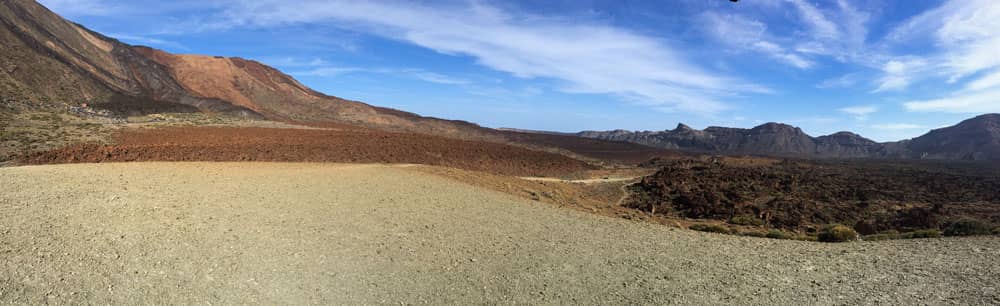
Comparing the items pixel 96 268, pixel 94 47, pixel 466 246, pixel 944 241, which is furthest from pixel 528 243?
pixel 94 47

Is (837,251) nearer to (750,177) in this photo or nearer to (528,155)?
(528,155)

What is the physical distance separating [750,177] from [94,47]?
73426 mm

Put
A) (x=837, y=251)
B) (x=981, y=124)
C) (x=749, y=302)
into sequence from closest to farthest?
(x=749, y=302), (x=837, y=251), (x=981, y=124)

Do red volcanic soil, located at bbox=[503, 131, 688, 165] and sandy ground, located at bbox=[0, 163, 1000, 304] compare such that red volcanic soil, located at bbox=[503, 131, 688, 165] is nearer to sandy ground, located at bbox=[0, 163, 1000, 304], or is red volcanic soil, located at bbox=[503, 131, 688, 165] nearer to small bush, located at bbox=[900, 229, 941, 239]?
small bush, located at bbox=[900, 229, 941, 239]

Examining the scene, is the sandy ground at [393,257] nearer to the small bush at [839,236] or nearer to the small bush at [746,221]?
the small bush at [839,236]

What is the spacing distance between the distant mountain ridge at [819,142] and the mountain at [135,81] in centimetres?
6091

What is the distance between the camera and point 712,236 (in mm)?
11078

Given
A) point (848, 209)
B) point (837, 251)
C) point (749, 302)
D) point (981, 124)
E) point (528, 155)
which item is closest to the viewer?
point (749, 302)

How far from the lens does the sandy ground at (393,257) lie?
251 inches

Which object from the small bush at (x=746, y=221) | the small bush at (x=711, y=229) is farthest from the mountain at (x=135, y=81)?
the small bush at (x=746, y=221)

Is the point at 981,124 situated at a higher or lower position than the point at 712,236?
higher

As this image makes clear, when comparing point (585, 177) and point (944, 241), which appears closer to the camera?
point (944, 241)

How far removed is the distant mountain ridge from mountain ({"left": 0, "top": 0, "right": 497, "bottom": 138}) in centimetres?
6091

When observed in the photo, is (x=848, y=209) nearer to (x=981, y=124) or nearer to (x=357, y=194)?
(x=357, y=194)
